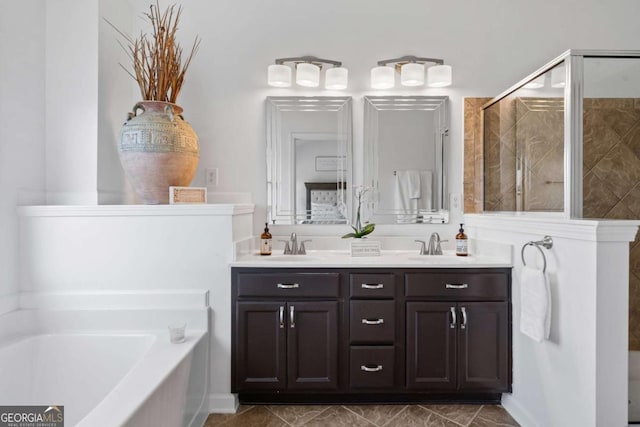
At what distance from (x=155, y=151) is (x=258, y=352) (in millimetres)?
1279

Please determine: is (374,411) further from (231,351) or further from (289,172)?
(289,172)

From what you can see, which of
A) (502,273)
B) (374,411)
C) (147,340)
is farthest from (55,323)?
(502,273)

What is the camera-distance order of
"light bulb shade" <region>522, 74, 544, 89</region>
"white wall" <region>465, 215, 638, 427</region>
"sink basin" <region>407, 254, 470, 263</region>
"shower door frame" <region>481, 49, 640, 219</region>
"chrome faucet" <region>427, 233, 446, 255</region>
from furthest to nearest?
"chrome faucet" <region>427, 233, 446, 255</region> → "sink basin" <region>407, 254, 470, 263</region> → "light bulb shade" <region>522, 74, 544, 89</region> → "shower door frame" <region>481, 49, 640, 219</region> → "white wall" <region>465, 215, 638, 427</region>

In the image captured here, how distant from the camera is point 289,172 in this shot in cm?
253

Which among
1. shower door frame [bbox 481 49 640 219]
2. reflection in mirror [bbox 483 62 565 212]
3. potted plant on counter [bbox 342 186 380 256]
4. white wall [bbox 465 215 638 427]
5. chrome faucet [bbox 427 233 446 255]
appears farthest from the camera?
chrome faucet [bbox 427 233 446 255]

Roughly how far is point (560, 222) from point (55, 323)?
2569 millimetres

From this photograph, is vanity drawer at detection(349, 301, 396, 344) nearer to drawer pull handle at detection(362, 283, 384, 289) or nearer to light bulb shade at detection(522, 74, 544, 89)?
drawer pull handle at detection(362, 283, 384, 289)

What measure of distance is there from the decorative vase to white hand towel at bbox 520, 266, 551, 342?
1958mm

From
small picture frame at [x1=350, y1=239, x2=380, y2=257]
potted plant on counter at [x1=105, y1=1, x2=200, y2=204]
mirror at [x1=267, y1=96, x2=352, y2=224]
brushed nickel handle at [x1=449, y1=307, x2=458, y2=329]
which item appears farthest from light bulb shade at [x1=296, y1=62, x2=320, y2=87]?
brushed nickel handle at [x1=449, y1=307, x2=458, y2=329]

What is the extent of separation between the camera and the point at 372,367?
6.49ft

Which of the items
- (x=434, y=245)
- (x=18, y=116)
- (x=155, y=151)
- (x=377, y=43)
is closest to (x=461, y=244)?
(x=434, y=245)

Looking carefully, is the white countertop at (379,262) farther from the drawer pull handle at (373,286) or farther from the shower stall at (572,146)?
the shower stall at (572,146)

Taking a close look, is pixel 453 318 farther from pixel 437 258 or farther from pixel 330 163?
pixel 330 163

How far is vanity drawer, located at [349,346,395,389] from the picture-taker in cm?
197
